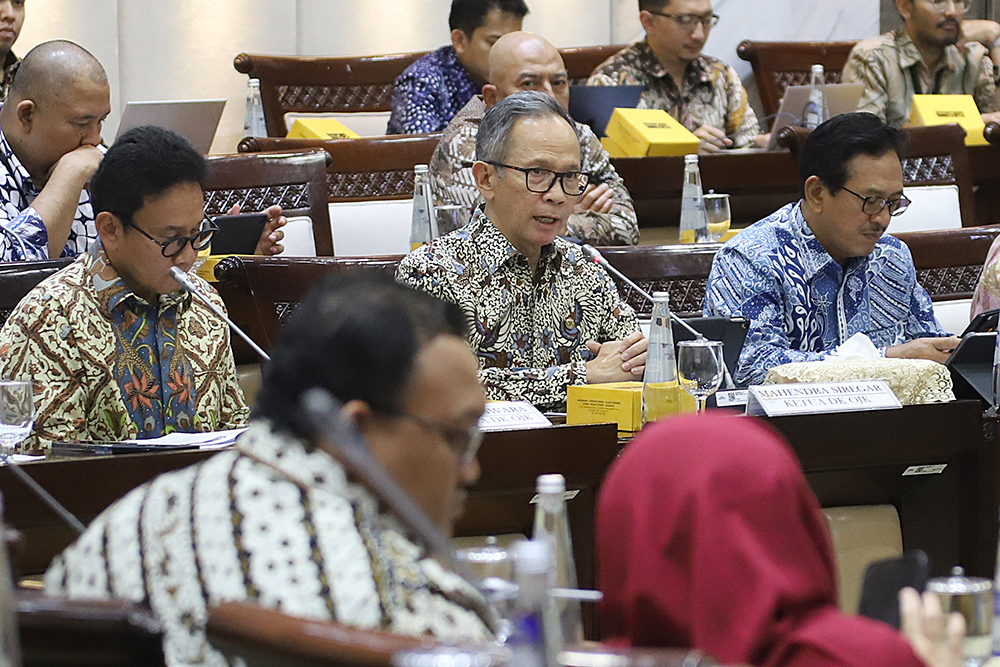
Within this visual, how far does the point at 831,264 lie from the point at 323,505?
2249 mm

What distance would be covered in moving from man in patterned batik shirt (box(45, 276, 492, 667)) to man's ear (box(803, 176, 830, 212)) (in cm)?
205

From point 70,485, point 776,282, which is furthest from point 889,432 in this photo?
point 70,485

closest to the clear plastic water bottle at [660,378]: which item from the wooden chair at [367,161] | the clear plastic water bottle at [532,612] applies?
the clear plastic water bottle at [532,612]

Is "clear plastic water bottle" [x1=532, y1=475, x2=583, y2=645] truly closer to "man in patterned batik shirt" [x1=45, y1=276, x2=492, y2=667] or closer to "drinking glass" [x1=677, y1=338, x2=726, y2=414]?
"man in patterned batik shirt" [x1=45, y1=276, x2=492, y2=667]

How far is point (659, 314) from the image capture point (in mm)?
2379

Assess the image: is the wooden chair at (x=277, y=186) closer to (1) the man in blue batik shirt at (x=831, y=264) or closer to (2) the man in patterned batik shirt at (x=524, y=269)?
(2) the man in patterned batik shirt at (x=524, y=269)

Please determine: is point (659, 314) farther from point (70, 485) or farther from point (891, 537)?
point (70, 485)

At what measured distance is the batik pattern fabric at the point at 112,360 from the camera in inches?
93.1

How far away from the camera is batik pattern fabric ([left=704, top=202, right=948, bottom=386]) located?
3.11 metres

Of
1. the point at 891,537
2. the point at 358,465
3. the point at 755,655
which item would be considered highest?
the point at 358,465

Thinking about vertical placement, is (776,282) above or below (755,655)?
below

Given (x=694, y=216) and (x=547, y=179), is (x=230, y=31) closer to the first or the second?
(x=694, y=216)

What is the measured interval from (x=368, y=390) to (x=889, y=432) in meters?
1.36

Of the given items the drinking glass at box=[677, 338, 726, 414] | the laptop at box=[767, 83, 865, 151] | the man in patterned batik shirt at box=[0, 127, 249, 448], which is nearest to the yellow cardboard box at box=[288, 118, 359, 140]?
the laptop at box=[767, 83, 865, 151]
